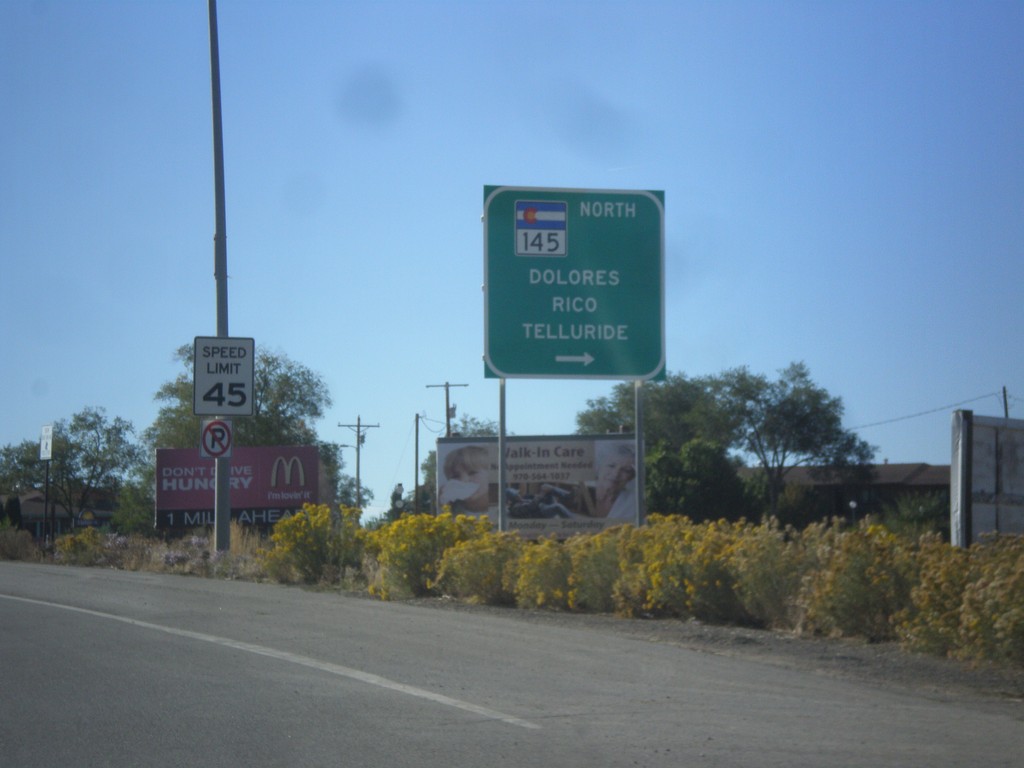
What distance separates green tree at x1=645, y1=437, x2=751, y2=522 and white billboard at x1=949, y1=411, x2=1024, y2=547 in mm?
39403

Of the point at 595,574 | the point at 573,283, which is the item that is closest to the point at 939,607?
the point at 595,574

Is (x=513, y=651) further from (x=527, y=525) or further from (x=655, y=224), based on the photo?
(x=527, y=525)

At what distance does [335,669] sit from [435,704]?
5.39 feet

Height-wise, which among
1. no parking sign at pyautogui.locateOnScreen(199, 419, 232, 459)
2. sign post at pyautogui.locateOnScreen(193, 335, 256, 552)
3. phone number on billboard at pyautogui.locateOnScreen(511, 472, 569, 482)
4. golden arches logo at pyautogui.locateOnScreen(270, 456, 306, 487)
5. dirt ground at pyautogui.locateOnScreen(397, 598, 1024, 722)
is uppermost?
sign post at pyautogui.locateOnScreen(193, 335, 256, 552)

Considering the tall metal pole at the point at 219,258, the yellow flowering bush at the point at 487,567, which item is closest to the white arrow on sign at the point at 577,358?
the yellow flowering bush at the point at 487,567

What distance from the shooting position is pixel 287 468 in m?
32.7

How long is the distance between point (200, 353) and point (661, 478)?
3561 cm

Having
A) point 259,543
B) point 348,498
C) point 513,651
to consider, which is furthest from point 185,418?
point 513,651

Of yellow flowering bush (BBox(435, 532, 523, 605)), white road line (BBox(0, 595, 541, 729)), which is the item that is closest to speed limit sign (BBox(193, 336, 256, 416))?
yellow flowering bush (BBox(435, 532, 523, 605))

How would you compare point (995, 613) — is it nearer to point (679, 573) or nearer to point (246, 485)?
point (679, 573)

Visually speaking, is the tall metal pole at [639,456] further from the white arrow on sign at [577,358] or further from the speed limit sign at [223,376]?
the speed limit sign at [223,376]

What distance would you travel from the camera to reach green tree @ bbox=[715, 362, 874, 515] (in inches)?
2400

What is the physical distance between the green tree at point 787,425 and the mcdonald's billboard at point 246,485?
33034mm

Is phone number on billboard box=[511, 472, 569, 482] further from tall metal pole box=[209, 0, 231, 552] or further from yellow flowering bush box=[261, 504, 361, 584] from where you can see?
yellow flowering bush box=[261, 504, 361, 584]
